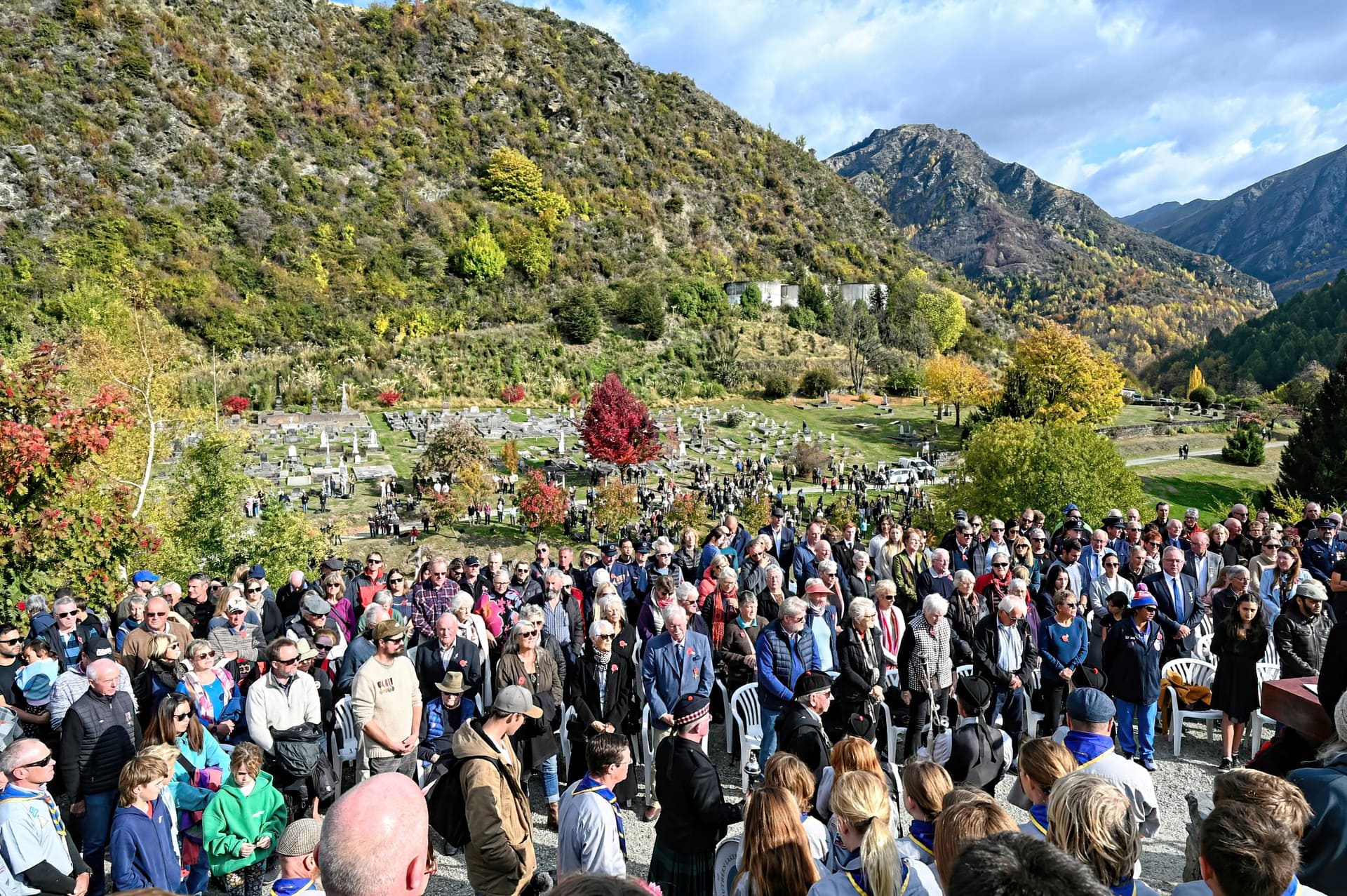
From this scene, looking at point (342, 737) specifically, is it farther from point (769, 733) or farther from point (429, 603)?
point (769, 733)

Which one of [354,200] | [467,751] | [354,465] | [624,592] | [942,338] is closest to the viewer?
[467,751]

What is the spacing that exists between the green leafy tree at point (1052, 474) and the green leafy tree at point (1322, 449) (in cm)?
988

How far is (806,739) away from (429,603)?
472 cm

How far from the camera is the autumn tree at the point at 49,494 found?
8438mm

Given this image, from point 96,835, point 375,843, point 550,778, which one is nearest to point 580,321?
point 550,778

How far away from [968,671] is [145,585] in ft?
27.5

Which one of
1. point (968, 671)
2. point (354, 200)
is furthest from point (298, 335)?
point (968, 671)

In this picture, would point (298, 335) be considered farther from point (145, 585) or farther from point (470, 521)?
point (145, 585)

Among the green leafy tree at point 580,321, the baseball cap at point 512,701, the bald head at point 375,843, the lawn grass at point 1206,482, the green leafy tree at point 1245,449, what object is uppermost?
the green leafy tree at point 580,321

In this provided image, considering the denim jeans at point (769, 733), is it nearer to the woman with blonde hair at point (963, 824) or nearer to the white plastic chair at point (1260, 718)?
the woman with blonde hair at point (963, 824)

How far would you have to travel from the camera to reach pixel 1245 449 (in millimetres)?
30922

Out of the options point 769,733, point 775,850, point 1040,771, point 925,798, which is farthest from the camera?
point 769,733

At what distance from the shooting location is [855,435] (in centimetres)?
3775

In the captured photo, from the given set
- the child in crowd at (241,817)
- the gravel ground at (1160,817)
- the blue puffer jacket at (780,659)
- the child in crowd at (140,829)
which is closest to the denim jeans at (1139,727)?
the gravel ground at (1160,817)
